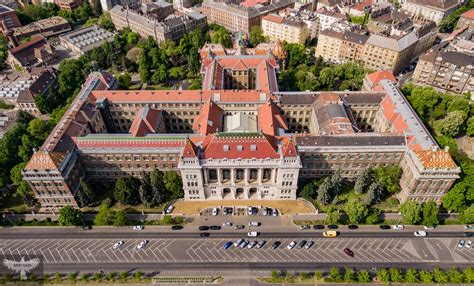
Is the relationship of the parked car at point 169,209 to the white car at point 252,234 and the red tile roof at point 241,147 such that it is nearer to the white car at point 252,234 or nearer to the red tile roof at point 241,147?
the red tile roof at point 241,147

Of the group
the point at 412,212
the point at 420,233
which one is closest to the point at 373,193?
the point at 412,212

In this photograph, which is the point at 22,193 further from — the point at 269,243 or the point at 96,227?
the point at 269,243

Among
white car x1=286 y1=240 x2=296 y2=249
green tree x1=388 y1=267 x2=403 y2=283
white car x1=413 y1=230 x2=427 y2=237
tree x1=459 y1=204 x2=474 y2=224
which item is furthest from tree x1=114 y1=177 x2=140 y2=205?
tree x1=459 y1=204 x2=474 y2=224

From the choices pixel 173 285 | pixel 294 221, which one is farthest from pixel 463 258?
pixel 173 285

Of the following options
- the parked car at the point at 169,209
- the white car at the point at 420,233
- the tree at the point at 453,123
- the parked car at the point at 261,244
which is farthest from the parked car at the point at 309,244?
the tree at the point at 453,123

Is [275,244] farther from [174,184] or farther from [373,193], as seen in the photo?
[174,184]

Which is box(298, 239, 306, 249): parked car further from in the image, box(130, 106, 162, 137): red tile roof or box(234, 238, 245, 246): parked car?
box(130, 106, 162, 137): red tile roof
